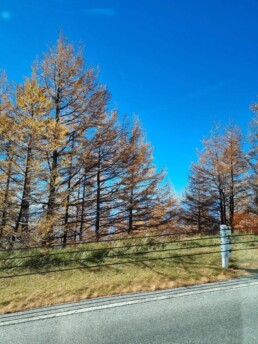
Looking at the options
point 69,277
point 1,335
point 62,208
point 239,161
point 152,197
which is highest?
point 239,161

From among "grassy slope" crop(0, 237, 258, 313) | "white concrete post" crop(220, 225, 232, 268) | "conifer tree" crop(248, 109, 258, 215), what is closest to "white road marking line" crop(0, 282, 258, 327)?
"grassy slope" crop(0, 237, 258, 313)

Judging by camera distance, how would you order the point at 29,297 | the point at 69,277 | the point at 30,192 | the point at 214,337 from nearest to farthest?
the point at 214,337 < the point at 29,297 < the point at 69,277 < the point at 30,192

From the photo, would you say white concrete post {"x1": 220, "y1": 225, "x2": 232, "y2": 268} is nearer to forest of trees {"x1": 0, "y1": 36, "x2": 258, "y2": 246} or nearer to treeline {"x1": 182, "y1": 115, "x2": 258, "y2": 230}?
forest of trees {"x1": 0, "y1": 36, "x2": 258, "y2": 246}

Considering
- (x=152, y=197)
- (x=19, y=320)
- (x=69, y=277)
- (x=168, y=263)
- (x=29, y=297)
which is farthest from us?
(x=152, y=197)

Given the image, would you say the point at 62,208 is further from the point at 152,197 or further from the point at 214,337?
the point at 214,337

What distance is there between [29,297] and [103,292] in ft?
4.58

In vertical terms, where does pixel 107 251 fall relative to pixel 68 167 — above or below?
below

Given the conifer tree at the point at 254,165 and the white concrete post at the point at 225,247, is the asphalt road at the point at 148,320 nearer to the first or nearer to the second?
the white concrete post at the point at 225,247

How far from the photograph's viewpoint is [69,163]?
13148mm

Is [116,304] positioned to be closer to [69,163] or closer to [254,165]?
[69,163]

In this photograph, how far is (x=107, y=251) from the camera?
933 cm

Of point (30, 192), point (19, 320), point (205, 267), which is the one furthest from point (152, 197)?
point (19, 320)

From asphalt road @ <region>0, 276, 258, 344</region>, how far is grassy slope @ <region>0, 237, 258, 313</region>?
0.49 metres

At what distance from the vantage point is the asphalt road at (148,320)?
4105 mm
